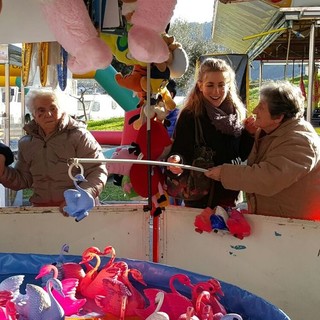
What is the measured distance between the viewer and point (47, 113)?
2705 mm

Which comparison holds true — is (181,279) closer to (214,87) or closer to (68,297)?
(68,297)

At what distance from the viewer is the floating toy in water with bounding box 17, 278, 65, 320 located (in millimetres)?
1550

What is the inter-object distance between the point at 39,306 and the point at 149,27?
1.08 metres

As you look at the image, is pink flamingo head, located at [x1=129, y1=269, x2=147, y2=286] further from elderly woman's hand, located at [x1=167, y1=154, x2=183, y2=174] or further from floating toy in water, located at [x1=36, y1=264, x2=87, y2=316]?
elderly woman's hand, located at [x1=167, y1=154, x2=183, y2=174]

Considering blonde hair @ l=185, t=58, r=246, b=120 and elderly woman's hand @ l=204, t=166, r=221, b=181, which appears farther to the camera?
blonde hair @ l=185, t=58, r=246, b=120

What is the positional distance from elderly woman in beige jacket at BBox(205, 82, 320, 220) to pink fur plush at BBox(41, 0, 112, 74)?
2.18 feet

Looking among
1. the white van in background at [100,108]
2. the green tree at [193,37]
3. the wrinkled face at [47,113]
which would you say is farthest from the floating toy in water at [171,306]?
the white van in background at [100,108]

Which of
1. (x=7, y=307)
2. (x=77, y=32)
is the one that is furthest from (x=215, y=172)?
(x=7, y=307)

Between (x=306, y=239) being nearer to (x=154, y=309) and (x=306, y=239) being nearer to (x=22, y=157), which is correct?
(x=154, y=309)

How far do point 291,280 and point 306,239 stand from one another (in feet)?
0.66

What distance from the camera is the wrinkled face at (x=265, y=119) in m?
2.33

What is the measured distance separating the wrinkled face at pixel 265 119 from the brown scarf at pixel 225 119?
18cm

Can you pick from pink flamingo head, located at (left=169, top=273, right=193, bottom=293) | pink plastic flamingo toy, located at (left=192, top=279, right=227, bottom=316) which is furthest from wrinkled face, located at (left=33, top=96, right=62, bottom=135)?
pink plastic flamingo toy, located at (left=192, top=279, right=227, bottom=316)

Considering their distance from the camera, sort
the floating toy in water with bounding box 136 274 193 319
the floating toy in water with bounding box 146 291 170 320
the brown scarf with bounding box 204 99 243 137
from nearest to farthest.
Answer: the floating toy in water with bounding box 146 291 170 320 < the floating toy in water with bounding box 136 274 193 319 < the brown scarf with bounding box 204 99 243 137
